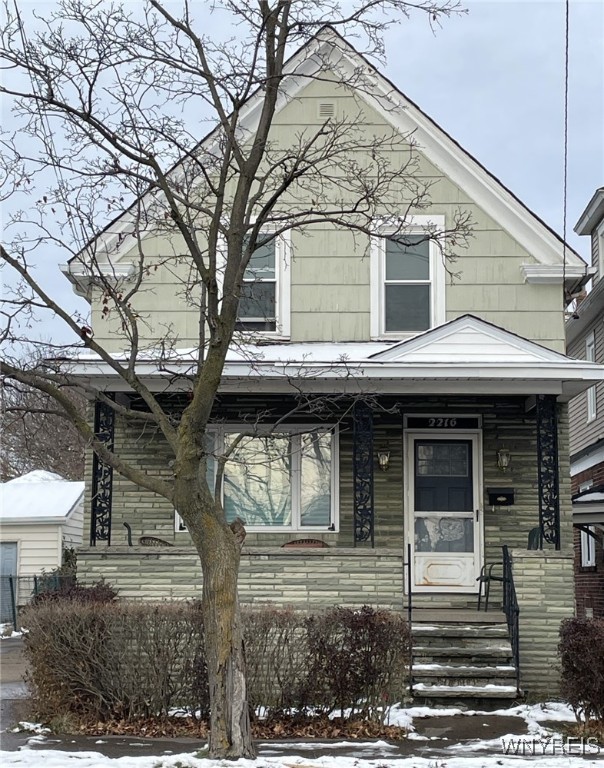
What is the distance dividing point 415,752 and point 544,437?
5.31 meters

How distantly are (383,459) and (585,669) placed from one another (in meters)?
5.13

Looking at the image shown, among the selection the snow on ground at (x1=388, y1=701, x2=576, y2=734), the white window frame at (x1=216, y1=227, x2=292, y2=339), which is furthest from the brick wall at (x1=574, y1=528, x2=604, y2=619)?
the snow on ground at (x1=388, y1=701, x2=576, y2=734)

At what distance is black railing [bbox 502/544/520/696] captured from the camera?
436 inches

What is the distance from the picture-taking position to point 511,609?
11.6 meters

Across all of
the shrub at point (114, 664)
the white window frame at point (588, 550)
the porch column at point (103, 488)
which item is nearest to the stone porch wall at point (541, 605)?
the shrub at point (114, 664)

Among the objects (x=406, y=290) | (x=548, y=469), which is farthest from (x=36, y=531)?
(x=548, y=469)

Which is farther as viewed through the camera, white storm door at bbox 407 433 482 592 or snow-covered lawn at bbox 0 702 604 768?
white storm door at bbox 407 433 482 592

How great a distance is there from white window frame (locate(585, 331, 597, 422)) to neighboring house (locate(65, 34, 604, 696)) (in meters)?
8.97

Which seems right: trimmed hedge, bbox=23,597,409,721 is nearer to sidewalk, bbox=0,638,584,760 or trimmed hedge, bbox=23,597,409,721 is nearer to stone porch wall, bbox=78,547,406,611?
sidewalk, bbox=0,638,584,760

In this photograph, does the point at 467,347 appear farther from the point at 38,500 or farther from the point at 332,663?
the point at 38,500

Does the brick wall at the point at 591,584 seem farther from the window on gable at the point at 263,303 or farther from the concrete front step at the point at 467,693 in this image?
the concrete front step at the point at 467,693

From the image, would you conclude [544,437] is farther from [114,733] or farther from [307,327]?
[114,733]

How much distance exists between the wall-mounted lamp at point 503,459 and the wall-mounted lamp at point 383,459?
1477 mm

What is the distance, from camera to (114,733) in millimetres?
9133
